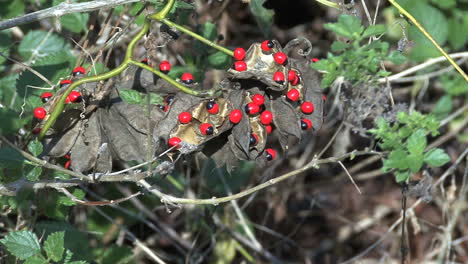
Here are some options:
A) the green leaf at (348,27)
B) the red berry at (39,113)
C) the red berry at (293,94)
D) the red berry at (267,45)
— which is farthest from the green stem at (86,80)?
the green leaf at (348,27)

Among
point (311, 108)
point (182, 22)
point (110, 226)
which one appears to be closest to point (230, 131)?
point (311, 108)

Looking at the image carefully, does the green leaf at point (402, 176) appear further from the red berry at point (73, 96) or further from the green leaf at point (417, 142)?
the red berry at point (73, 96)

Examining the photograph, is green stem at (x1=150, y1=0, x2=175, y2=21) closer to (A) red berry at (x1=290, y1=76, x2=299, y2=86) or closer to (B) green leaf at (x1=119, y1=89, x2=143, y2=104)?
(B) green leaf at (x1=119, y1=89, x2=143, y2=104)

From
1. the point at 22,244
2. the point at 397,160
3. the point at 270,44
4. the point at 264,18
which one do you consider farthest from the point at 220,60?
the point at 22,244

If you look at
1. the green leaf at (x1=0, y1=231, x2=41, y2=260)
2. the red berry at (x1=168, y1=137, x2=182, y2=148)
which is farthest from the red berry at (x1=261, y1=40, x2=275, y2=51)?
the green leaf at (x1=0, y1=231, x2=41, y2=260)

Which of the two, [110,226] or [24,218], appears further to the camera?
[110,226]

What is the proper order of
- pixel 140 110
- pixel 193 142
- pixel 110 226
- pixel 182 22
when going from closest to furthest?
1. pixel 193 142
2. pixel 140 110
3. pixel 182 22
4. pixel 110 226

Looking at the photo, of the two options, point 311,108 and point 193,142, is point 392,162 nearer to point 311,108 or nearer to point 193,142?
point 311,108
